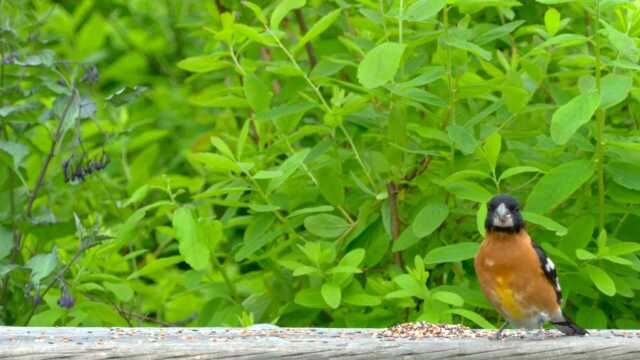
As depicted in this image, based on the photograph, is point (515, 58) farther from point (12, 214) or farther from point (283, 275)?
point (12, 214)

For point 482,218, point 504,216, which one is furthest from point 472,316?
point 504,216

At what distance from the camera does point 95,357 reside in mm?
3627

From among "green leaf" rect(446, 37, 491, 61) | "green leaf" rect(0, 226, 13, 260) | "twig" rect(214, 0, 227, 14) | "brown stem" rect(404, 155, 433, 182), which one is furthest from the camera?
"twig" rect(214, 0, 227, 14)

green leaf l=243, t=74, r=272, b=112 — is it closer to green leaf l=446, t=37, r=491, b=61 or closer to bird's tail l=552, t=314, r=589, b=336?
green leaf l=446, t=37, r=491, b=61

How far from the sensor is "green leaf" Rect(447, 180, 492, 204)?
16.5 ft

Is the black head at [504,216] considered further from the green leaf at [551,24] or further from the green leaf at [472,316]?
the green leaf at [551,24]

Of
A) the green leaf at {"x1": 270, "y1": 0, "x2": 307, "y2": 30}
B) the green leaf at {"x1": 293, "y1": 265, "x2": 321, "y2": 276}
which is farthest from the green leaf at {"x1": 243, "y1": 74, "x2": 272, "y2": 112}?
the green leaf at {"x1": 293, "y1": 265, "x2": 321, "y2": 276}

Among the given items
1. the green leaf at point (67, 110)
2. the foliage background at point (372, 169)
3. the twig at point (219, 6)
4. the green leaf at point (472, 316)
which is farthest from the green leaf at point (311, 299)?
the twig at point (219, 6)

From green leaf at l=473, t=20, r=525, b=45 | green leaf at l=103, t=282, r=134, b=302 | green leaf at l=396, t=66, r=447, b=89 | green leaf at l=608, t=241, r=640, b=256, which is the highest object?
green leaf at l=473, t=20, r=525, b=45

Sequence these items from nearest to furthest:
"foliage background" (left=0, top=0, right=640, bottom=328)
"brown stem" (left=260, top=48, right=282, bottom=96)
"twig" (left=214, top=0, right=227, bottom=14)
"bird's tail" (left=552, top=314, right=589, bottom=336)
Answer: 1. "bird's tail" (left=552, top=314, right=589, bottom=336)
2. "foliage background" (left=0, top=0, right=640, bottom=328)
3. "twig" (left=214, top=0, right=227, bottom=14)
4. "brown stem" (left=260, top=48, right=282, bottom=96)

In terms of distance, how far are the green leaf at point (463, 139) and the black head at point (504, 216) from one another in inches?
18.8

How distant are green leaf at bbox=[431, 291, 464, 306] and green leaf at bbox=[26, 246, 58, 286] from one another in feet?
4.29

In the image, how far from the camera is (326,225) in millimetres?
5406

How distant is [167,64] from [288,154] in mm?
4154
